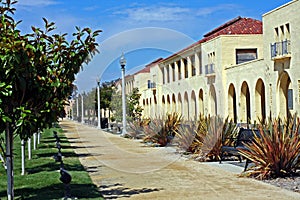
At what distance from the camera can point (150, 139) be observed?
23.9m

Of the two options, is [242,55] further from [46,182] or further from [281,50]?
[46,182]

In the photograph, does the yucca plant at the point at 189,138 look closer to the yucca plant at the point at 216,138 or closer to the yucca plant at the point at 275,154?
the yucca plant at the point at 216,138

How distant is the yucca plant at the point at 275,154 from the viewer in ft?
Answer: 38.4

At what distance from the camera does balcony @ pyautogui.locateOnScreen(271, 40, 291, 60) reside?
25.0 metres

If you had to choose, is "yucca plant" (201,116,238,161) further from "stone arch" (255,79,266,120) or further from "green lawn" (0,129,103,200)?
"stone arch" (255,79,266,120)

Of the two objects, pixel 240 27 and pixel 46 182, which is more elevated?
pixel 240 27

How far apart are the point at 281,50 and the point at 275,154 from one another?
14888 mm

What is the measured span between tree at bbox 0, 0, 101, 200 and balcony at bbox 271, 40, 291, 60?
17282 mm

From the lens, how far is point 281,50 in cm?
2566

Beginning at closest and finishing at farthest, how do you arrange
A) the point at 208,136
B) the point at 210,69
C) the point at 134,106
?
the point at 208,136 < the point at 134,106 < the point at 210,69

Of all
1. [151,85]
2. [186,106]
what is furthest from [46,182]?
[186,106]

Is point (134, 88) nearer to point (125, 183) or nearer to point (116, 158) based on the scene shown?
point (116, 158)

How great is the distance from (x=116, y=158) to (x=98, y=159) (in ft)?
2.14

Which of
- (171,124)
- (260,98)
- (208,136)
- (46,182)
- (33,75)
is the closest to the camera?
(33,75)
